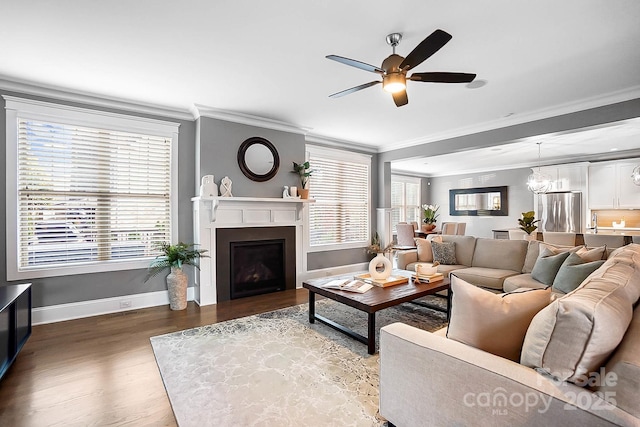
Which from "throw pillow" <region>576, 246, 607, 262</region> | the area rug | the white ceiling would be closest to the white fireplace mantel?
the area rug

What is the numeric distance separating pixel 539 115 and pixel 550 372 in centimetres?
412

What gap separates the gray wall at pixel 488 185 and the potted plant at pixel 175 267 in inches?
317

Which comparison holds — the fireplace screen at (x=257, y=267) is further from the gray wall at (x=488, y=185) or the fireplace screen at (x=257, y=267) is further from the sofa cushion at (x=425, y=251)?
the gray wall at (x=488, y=185)

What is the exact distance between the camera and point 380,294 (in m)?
2.93

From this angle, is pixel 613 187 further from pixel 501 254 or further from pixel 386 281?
pixel 386 281

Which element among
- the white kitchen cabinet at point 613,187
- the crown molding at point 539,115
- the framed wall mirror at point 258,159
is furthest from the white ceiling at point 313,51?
the white kitchen cabinet at point 613,187

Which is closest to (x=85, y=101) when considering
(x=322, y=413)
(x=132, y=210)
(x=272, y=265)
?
(x=132, y=210)

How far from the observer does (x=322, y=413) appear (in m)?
1.91

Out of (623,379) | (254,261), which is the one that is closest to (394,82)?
(623,379)

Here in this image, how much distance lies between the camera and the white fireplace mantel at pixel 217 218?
4.10 meters

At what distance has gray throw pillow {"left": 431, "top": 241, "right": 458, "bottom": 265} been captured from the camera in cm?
452

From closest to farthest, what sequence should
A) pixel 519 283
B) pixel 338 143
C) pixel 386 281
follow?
pixel 386 281 → pixel 519 283 → pixel 338 143

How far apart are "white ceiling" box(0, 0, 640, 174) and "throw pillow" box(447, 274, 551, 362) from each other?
1.88 metres

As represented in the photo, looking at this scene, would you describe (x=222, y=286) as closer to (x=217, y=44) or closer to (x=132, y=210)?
(x=132, y=210)
